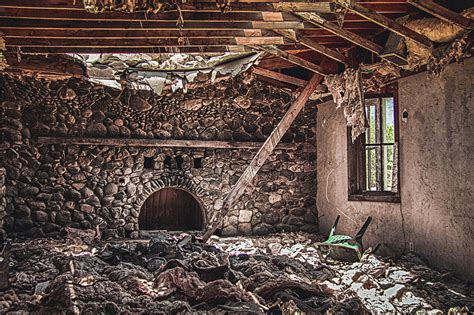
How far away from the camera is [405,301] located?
4277 mm

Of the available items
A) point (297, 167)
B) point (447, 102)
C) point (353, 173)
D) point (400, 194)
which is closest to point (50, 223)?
point (297, 167)

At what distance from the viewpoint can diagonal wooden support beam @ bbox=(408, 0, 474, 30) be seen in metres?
4.02

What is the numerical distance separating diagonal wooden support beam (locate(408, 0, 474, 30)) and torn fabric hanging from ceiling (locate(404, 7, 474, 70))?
0.09 metres

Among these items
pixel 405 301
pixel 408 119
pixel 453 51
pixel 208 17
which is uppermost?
pixel 208 17

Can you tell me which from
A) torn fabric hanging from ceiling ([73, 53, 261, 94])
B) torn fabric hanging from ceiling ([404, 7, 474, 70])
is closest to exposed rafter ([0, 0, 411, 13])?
torn fabric hanging from ceiling ([404, 7, 474, 70])

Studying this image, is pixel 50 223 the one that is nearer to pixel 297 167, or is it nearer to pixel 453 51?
pixel 297 167

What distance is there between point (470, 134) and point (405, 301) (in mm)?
2137

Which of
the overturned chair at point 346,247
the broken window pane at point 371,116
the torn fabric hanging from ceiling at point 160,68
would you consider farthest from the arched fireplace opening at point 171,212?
the broken window pane at point 371,116

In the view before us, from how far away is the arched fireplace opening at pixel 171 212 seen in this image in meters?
8.66

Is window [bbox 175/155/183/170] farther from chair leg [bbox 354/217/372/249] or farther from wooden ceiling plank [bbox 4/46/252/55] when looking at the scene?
chair leg [bbox 354/217/372/249]

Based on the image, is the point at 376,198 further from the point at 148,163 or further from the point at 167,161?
the point at 148,163

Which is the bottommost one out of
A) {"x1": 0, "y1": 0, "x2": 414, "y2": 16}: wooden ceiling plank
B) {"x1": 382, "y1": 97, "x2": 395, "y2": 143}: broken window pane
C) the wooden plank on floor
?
the wooden plank on floor

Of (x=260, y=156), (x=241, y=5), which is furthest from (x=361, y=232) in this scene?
(x=241, y=5)

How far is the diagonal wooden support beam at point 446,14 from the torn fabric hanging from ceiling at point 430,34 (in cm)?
9
